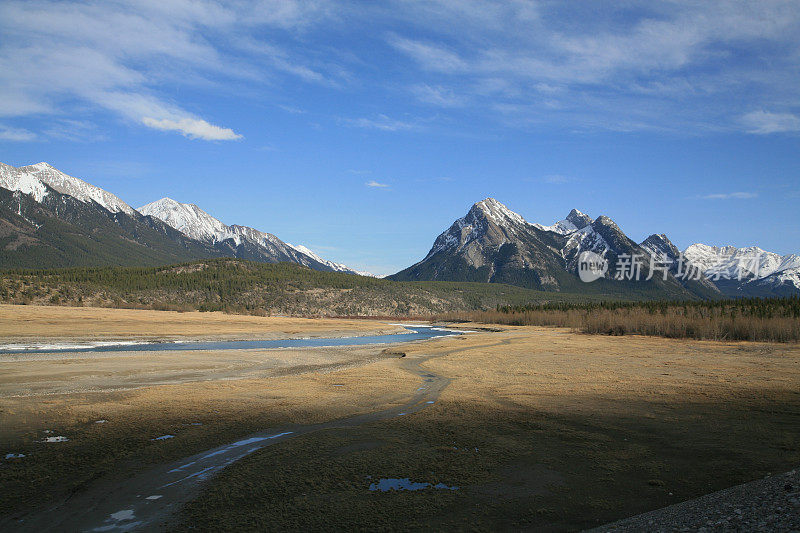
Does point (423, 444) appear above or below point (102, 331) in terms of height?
above

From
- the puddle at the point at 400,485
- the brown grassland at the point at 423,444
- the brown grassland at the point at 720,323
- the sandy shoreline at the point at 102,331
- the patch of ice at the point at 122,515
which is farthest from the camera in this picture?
the brown grassland at the point at 720,323

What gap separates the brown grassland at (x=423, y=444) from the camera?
32.6 feet

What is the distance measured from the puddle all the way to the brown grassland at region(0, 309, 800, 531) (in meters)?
0.26

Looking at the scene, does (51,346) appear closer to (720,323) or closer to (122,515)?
(122,515)

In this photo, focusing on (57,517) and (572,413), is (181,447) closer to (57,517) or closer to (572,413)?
(57,517)

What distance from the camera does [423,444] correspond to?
47.7 ft

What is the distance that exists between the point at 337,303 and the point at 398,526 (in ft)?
572

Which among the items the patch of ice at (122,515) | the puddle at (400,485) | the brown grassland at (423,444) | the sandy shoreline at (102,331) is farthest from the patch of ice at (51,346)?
the puddle at (400,485)

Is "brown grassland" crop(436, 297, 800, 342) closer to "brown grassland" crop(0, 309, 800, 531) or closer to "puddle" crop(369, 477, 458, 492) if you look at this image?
"brown grassland" crop(0, 309, 800, 531)

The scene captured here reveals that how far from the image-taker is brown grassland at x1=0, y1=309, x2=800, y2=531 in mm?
→ 9922

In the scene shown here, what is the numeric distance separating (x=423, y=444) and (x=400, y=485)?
3363mm

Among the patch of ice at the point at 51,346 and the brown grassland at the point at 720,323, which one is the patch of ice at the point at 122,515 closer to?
the patch of ice at the point at 51,346

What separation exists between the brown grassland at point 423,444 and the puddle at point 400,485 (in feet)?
0.84

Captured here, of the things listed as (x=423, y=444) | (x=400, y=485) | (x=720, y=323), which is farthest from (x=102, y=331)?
(x=720, y=323)
